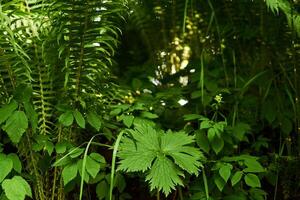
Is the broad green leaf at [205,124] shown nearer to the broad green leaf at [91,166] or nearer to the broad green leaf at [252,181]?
the broad green leaf at [252,181]

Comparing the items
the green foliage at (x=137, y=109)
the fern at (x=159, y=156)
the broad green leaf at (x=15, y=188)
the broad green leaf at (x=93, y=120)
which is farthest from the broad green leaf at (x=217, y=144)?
the broad green leaf at (x=15, y=188)

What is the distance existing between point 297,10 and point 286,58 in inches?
10.7

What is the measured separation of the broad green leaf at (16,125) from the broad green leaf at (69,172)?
0.16m

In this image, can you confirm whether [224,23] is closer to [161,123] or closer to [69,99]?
[161,123]

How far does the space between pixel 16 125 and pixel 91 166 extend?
0.25 metres

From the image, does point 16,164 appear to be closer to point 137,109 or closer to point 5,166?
point 5,166

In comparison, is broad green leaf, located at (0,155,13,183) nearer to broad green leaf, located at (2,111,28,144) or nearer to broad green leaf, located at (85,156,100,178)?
broad green leaf, located at (2,111,28,144)

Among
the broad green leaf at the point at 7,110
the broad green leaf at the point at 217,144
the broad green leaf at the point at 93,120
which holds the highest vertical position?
the broad green leaf at the point at 7,110

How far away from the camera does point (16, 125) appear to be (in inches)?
50.0

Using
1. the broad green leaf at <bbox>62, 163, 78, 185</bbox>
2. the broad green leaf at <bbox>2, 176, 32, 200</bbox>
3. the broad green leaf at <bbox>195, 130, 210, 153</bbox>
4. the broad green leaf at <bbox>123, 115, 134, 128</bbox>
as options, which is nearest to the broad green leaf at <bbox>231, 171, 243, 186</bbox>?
the broad green leaf at <bbox>195, 130, 210, 153</bbox>

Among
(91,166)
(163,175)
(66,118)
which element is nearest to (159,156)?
(163,175)

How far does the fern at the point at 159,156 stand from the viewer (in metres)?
1.21

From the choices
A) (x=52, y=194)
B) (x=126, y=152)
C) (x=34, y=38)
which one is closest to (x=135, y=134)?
(x=126, y=152)

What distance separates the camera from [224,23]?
1.99m
